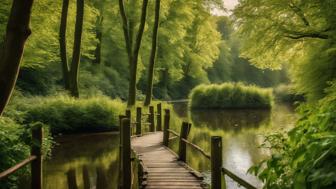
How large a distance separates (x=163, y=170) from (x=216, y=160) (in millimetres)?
3544

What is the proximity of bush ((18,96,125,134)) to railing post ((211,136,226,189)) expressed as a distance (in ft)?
44.2

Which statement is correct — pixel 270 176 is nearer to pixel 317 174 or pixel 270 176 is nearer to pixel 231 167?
pixel 317 174

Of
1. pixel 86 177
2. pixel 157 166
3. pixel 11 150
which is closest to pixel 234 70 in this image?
pixel 86 177

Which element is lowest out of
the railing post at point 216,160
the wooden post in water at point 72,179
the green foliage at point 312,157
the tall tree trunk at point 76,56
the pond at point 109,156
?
the wooden post in water at point 72,179

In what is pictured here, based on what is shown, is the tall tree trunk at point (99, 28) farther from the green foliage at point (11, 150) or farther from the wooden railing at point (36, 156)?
the wooden railing at point (36, 156)

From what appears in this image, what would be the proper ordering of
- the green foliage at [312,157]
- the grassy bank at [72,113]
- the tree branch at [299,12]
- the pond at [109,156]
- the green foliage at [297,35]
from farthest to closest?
the grassy bank at [72,113]
the tree branch at [299,12]
the green foliage at [297,35]
the pond at [109,156]
the green foliage at [312,157]

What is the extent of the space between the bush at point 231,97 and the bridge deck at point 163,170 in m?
23.3

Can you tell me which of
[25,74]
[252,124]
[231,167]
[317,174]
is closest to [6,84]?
[317,174]

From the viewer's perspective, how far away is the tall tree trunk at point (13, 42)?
237 inches

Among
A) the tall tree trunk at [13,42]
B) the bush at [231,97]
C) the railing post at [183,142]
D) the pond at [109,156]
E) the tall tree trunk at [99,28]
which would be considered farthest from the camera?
the tall tree trunk at [99,28]

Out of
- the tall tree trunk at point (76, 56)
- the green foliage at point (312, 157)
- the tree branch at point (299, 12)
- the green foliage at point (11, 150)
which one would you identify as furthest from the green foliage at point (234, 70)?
the green foliage at point (312, 157)

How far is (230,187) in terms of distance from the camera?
1164cm

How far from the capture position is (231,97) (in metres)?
37.7

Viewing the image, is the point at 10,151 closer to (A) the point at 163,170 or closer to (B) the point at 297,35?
(A) the point at 163,170
